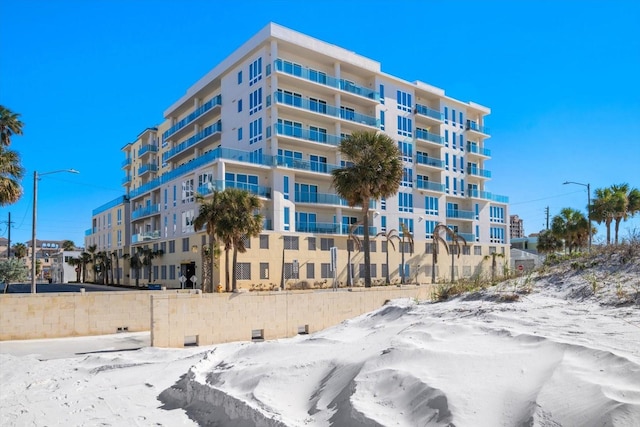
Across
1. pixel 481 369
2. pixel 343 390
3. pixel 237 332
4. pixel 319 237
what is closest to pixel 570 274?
pixel 481 369

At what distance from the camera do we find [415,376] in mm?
7277

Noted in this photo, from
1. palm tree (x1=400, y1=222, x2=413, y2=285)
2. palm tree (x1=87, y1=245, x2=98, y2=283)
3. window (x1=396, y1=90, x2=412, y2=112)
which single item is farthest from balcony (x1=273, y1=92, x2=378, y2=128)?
palm tree (x1=87, y1=245, x2=98, y2=283)

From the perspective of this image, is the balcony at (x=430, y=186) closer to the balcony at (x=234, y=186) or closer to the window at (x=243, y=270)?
the balcony at (x=234, y=186)

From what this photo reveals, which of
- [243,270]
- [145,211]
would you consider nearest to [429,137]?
[243,270]

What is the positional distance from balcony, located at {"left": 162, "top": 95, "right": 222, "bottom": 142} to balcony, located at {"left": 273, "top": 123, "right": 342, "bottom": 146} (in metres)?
10.8

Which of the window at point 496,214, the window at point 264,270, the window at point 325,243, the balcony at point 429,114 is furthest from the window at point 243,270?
the window at point 496,214

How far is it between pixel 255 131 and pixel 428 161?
2254cm

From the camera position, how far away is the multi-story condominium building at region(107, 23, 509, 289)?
4456 centimetres

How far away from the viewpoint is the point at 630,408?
5234mm

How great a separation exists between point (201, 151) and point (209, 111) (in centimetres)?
513

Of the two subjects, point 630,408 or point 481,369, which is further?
point 481,369

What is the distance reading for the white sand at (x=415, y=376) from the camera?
238 inches

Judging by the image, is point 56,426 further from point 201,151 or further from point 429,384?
point 201,151

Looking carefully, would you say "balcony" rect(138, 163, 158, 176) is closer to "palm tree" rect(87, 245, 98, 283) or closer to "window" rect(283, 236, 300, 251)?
"palm tree" rect(87, 245, 98, 283)
